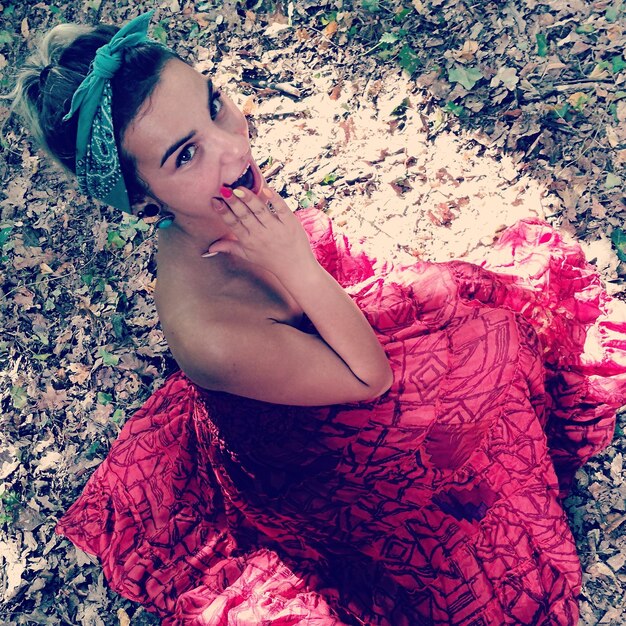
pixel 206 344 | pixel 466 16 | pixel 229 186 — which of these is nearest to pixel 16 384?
pixel 206 344

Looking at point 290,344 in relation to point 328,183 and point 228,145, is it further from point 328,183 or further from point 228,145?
point 328,183

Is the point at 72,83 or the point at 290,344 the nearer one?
the point at 72,83

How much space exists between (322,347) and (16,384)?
2803 millimetres

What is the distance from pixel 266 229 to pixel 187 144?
0.41 metres

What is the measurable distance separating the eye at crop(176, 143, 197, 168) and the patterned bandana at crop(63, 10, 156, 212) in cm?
23

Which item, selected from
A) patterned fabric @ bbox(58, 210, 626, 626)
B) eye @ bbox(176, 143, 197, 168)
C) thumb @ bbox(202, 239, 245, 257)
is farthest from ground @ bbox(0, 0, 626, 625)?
eye @ bbox(176, 143, 197, 168)

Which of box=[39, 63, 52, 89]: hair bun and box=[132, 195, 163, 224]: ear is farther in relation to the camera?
box=[132, 195, 163, 224]: ear

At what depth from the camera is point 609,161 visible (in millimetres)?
3551

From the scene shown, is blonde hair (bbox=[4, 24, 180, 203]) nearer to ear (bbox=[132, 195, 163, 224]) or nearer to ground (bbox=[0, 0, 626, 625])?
ear (bbox=[132, 195, 163, 224])

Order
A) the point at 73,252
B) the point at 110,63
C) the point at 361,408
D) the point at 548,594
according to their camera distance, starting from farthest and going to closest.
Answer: the point at 73,252 → the point at 548,594 → the point at 361,408 → the point at 110,63

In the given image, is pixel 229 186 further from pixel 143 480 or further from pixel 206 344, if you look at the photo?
pixel 143 480

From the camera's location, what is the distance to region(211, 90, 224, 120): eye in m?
2.09

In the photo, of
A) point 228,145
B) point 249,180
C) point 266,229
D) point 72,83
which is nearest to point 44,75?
point 72,83

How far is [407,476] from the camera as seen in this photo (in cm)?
244
